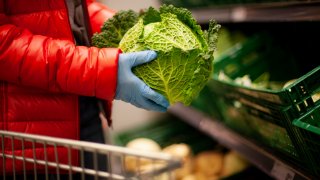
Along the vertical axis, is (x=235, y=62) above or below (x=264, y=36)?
below

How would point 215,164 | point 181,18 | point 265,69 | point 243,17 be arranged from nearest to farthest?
point 181,18 → point 243,17 → point 265,69 → point 215,164

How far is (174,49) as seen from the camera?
1.14 metres

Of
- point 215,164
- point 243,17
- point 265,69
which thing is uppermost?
point 243,17

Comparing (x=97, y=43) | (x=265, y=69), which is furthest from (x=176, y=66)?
(x=265, y=69)

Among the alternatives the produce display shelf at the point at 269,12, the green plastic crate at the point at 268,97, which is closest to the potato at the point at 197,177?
the green plastic crate at the point at 268,97

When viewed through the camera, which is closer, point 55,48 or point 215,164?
point 55,48

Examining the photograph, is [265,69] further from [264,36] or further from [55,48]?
[55,48]

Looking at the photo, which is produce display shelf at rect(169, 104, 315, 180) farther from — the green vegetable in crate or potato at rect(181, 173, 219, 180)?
the green vegetable in crate

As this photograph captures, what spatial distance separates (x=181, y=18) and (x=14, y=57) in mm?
561

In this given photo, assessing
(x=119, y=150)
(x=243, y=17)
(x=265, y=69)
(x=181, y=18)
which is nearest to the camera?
(x=119, y=150)

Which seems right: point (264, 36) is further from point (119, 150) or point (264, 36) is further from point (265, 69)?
point (119, 150)

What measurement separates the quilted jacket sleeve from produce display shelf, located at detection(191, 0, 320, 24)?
74 cm

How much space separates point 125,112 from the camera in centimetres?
370

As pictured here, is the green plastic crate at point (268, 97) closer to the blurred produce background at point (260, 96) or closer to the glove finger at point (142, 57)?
the blurred produce background at point (260, 96)
